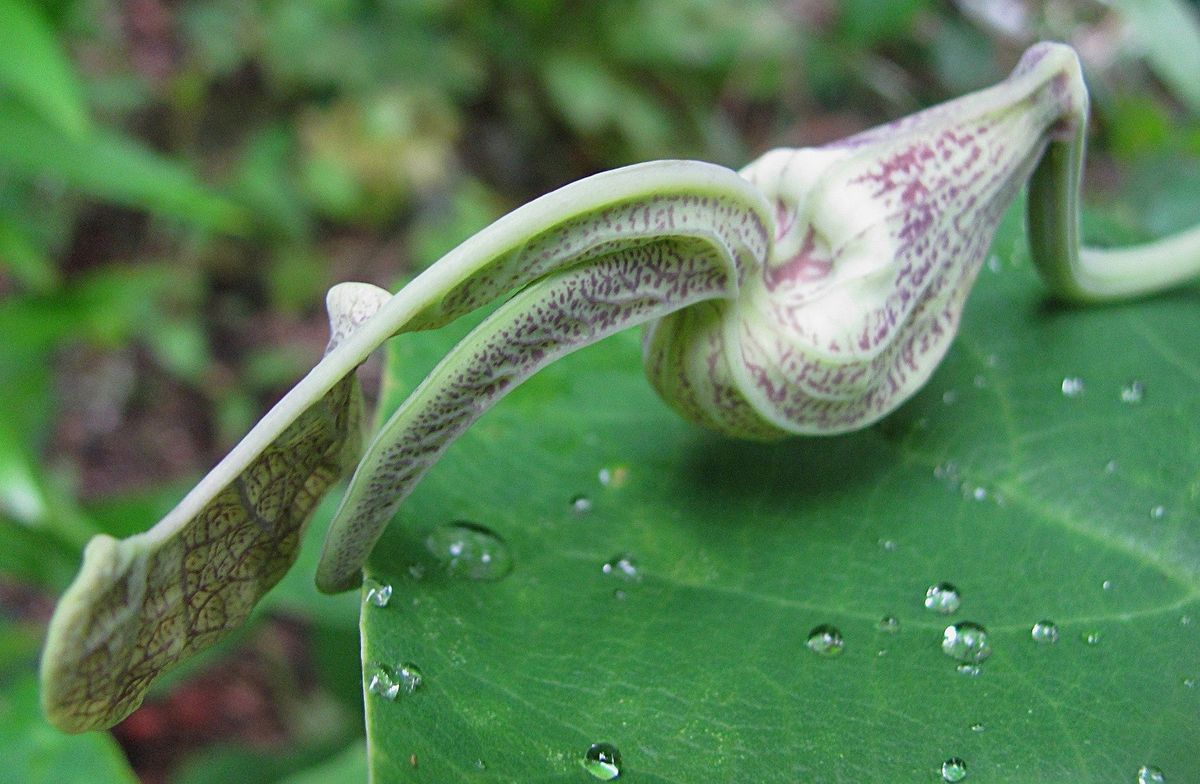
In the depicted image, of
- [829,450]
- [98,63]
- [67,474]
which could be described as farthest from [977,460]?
[98,63]

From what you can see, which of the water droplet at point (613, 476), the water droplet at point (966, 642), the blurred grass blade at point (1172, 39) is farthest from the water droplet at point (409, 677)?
the blurred grass blade at point (1172, 39)

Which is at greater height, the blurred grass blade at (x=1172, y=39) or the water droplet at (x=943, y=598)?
the water droplet at (x=943, y=598)

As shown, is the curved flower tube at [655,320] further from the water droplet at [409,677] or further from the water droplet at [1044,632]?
the water droplet at [1044,632]

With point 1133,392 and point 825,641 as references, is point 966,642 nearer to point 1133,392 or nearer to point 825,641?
point 825,641

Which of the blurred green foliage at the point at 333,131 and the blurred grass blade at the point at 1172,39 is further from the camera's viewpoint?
the blurred green foliage at the point at 333,131

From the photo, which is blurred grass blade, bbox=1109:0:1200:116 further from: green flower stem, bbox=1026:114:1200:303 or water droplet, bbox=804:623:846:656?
water droplet, bbox=804:623:846:656

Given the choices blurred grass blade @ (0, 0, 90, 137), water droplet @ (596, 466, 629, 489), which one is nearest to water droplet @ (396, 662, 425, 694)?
water droplet @ (596, 466, 629, 489)

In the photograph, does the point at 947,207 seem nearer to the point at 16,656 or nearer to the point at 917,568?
the point at 917,568
